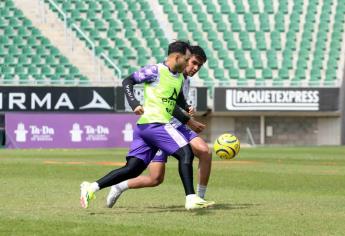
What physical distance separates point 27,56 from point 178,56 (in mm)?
30263

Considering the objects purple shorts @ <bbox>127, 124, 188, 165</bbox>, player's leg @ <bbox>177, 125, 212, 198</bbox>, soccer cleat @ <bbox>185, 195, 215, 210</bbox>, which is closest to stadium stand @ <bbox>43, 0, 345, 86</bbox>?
player's leg @ <bbox>177, 125, 212, 198</bbox>

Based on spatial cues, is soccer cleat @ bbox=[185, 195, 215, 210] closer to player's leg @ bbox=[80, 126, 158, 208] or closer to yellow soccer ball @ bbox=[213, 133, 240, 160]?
player's leg @ bbox=[80, 126, 158, 208]

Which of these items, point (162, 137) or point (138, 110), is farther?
point (162, 137)

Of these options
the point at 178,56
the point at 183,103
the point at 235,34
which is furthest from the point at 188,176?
the point at 235,34

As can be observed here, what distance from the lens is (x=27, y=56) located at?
39062mm

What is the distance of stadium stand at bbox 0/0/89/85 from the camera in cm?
3797

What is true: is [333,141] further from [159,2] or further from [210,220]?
[210,220]

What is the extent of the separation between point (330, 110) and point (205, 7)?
917cm

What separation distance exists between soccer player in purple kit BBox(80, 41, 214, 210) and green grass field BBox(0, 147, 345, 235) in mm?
443

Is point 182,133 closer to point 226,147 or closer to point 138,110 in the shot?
point 138,110

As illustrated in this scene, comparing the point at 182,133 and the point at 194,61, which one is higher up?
the point at 194,61

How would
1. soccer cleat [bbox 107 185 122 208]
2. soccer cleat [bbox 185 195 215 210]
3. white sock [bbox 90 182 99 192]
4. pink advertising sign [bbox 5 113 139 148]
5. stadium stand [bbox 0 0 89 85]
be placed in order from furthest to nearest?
stadium stand [bbox 0 0 89 85], pink advertising sign [bbox 5 113 139 148], soccer cleat [bbox 107 185 122 208], white sock [bbox 90 182 99 192], soccer cleat [bbox 185 195 215 210]

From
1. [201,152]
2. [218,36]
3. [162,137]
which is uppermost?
[162,137]

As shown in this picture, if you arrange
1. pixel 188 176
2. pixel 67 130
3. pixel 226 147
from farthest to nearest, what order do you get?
1. pixel 67 130
2. pixel 226 147
3. pixel 188 176
